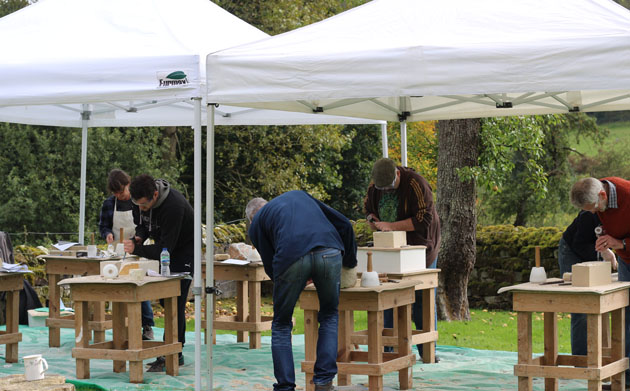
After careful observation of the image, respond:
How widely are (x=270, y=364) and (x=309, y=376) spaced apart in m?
1.52

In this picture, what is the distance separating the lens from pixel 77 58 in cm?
578

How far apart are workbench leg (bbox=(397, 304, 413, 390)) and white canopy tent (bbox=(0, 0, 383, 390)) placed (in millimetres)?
1293

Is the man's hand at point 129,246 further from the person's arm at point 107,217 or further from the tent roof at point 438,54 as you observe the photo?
the tent roof at point 438,54

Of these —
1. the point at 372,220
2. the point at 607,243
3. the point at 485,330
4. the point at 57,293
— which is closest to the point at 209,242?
the point at 372,220

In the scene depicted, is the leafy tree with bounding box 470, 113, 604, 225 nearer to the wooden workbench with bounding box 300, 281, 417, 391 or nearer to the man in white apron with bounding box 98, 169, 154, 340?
the man in white apron with bounding box 98, 169, 154, 340

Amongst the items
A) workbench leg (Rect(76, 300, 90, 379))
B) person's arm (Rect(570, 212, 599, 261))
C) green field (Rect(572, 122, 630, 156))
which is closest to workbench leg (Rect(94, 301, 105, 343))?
workbench leg (Rect(76, 300, 90, 379))

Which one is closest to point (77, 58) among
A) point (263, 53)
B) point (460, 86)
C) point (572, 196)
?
point (263, 53)

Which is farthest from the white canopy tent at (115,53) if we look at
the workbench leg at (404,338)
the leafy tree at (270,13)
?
the leafy tree at (270,13)

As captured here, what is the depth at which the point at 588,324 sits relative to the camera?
5309mm

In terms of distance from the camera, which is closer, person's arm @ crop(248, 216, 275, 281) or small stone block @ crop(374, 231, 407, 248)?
person's arm @ crop(248, 216, 275, 281)

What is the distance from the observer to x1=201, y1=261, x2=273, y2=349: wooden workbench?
7.64 meters

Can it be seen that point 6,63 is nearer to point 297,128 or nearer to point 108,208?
point 108,208

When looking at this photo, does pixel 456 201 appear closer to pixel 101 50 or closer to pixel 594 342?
pixel 594 342

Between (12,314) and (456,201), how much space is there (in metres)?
4.61
